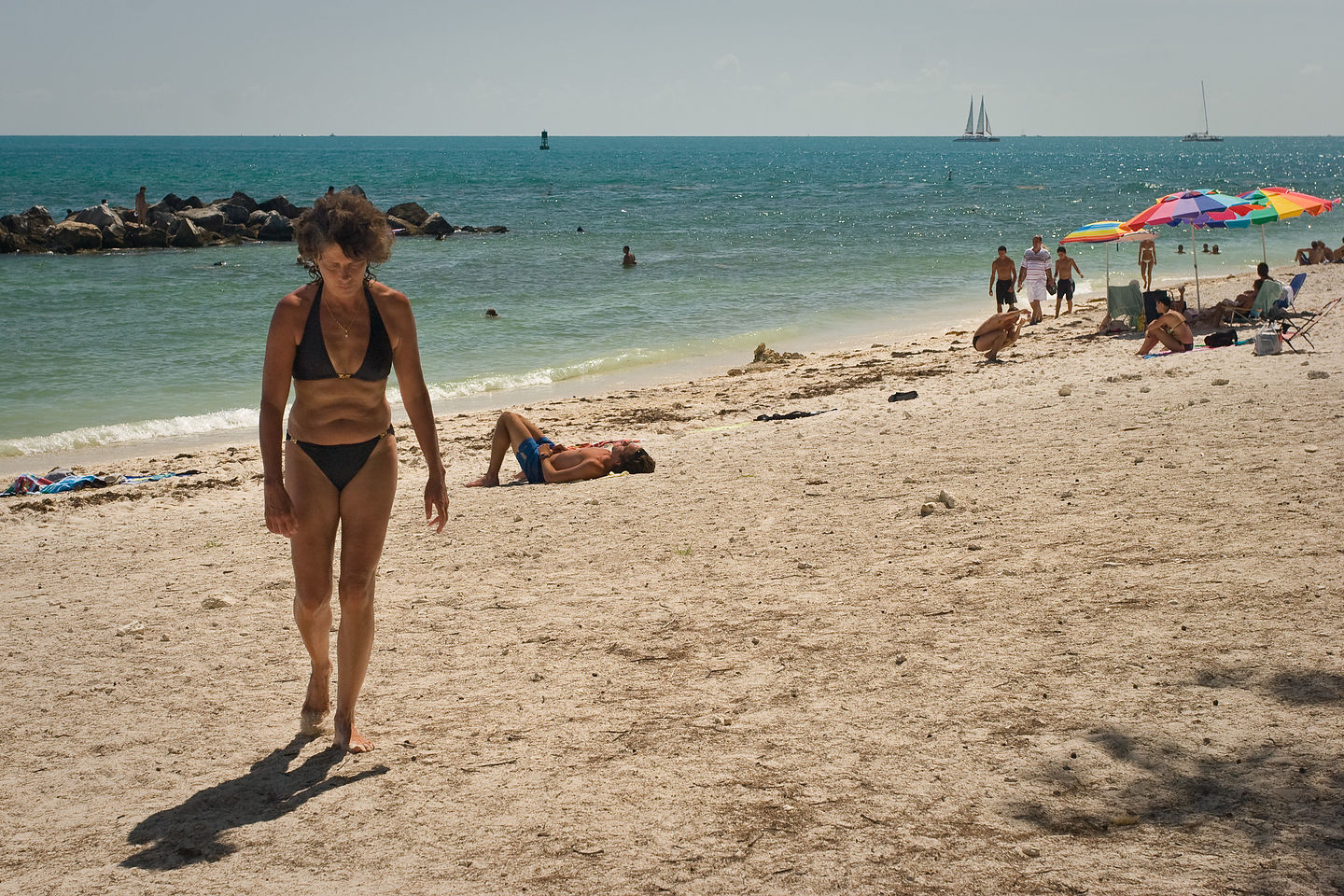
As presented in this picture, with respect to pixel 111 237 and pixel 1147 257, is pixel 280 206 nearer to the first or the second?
pixel 111 237

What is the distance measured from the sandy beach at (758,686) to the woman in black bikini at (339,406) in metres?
0.71

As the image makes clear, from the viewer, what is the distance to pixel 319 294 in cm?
349

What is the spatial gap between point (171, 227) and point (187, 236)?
1.14 meters

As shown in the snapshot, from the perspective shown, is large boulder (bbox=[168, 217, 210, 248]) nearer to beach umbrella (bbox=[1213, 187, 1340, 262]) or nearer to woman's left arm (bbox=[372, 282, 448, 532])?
beach umbrella (bbox=[1213, 187, 1340, 262])

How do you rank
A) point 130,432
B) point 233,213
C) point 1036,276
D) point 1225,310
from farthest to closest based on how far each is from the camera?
point 233,213
point 1036,276
point 1225,310
point 130,432

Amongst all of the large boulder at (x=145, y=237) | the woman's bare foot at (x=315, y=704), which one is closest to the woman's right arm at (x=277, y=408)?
the woman's bare foot at (x=315, y=704)

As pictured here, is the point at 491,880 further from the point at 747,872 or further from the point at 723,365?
the point at 723,365

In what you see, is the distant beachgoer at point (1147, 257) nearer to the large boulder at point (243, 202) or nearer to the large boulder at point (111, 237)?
the large boulder at point (111, 237)

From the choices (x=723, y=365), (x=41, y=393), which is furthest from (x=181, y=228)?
(x=723, y=365)

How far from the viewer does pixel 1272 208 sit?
1412 centimetres

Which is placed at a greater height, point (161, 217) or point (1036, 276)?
point (161, 217)

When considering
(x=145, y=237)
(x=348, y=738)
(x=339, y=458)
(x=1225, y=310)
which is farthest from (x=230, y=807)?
(x=145, y=237)

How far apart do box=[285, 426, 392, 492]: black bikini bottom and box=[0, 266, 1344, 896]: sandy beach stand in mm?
1021

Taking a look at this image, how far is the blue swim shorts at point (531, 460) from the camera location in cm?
843
